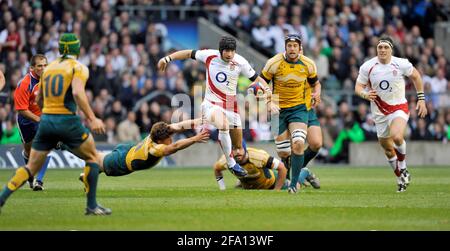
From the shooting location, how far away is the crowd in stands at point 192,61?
3022 cm

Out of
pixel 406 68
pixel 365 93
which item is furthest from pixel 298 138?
pixel 406 68

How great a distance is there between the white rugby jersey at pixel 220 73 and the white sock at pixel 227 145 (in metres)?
0.62

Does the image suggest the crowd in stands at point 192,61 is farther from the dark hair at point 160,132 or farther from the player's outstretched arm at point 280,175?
the dark hair at point 160,132

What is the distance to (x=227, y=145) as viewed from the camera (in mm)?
18578

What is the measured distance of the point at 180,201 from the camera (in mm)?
16344

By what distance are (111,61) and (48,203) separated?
15677 mm

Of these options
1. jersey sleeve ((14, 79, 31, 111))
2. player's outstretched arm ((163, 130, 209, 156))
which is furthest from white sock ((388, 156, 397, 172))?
jersey sleeve ((14, 79, 31, 111))

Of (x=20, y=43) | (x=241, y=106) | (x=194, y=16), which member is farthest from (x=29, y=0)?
(x=241, y=106)

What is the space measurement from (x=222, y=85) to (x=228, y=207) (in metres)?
4.21

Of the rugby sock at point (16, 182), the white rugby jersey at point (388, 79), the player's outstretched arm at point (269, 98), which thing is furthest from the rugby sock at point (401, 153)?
the rugby sock at point (16, 182)

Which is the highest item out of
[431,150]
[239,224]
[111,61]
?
[239,224]
